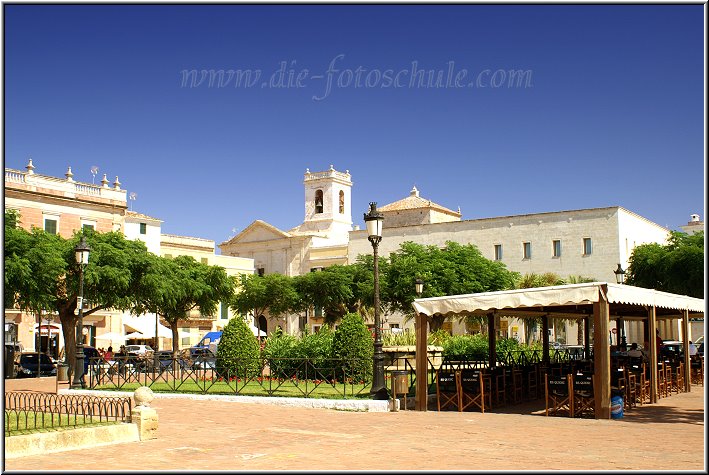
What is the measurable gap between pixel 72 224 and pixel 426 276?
22.0 meters

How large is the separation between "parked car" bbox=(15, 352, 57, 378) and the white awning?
1780 centimetres

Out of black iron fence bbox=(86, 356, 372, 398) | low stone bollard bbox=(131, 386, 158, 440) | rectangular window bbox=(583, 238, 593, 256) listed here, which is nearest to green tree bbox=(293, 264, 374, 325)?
rectangular window bbox=(583, 238, 593, 256)

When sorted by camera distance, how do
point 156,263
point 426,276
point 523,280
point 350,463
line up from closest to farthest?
point 350,463, point 156,263, point 426,276, point 523,280

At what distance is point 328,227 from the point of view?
80438mm

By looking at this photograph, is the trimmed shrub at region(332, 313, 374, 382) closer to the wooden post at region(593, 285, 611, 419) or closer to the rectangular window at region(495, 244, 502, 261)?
the wooden post at region(593, 285, 611, 419)

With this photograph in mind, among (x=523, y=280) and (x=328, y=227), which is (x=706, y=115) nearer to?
(x=523, y=280)

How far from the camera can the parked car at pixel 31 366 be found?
33.4 metres

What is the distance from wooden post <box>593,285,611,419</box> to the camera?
1481 centimetres

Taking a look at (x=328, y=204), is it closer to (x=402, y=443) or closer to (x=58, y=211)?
(x=58, y=211)

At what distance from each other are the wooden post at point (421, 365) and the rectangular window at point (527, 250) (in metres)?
45.0

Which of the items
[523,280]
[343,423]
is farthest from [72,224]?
[343,423]

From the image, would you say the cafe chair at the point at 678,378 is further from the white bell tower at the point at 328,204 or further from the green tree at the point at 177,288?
the white bell tower at the point at 328,204

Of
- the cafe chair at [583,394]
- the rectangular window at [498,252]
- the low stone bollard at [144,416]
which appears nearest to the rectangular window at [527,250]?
the rectangular window at [498,252]

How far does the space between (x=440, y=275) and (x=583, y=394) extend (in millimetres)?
36028
